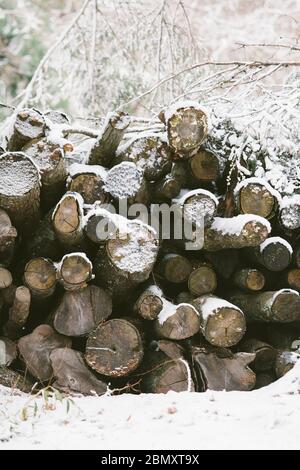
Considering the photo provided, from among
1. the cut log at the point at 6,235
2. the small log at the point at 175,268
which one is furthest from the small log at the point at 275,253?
the cut log at the point at 6,235

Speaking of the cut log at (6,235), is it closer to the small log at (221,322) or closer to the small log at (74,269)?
the small log at (74,269)

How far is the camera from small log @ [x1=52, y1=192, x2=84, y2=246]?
369 cm

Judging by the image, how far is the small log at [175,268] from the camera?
4.10m

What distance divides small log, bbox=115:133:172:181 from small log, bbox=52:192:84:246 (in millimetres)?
570

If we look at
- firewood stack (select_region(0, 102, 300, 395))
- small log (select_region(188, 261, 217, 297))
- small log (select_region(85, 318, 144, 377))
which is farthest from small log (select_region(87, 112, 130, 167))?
small log (select_region(85, 318, 144, 377))

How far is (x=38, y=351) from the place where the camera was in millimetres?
3910

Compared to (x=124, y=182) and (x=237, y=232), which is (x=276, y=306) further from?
(x=124, y=182)

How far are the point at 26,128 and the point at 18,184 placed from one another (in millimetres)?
538

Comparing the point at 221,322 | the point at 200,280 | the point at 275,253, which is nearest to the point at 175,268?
the point at 200,280

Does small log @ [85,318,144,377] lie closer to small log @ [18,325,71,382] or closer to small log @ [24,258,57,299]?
small log @ [18,325,71,382]

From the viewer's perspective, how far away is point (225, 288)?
4.41m

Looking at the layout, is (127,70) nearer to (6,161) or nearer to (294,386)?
(6,161)

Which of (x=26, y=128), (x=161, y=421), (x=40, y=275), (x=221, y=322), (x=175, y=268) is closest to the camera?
(x=161, y=421)

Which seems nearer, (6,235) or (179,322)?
(6,235)
